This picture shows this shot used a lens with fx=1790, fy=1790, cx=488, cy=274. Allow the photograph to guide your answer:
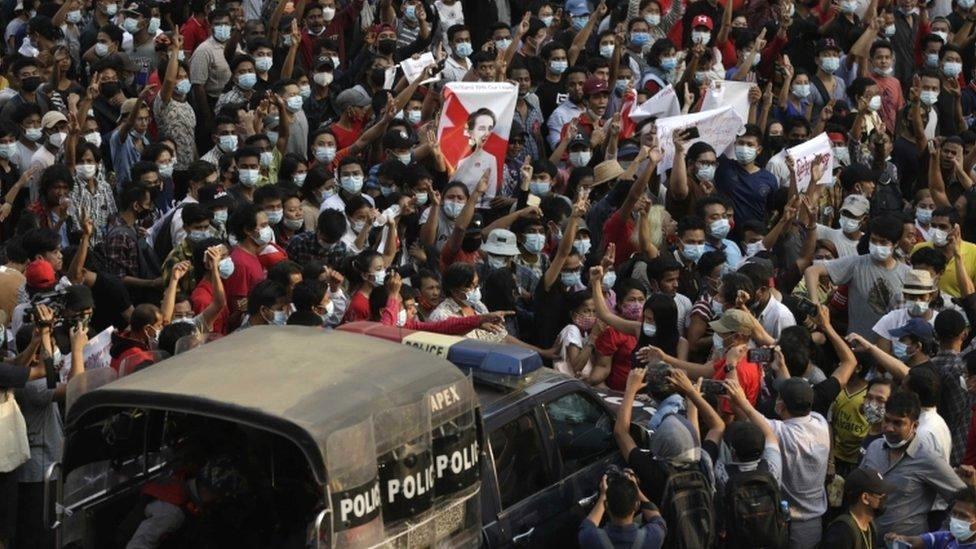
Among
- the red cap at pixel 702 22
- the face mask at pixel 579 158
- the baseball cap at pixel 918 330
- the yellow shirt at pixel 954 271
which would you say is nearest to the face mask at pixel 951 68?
the red cap at pixel 702 22

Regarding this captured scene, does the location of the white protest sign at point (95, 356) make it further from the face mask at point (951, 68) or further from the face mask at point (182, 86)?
the face mask at point (951, 68)

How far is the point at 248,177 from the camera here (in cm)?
1392

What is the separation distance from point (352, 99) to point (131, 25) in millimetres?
2751

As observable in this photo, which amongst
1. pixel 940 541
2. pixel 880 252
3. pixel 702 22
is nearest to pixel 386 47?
pixel 702 22

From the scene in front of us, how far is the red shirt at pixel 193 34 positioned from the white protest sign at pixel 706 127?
497cm

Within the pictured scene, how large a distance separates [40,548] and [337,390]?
379 centimetres

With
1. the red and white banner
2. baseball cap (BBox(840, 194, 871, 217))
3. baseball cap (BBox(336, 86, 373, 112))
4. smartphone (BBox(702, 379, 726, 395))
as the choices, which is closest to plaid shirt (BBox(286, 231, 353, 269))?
the red and white banner

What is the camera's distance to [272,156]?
48.5 feet

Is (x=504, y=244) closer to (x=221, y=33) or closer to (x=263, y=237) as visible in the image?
(x=263, y=237)

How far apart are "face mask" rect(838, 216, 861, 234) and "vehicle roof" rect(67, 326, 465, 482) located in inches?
238

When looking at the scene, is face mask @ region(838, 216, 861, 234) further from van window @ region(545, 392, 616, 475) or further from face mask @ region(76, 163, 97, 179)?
face mask @ region(76, 163, 97, 179)

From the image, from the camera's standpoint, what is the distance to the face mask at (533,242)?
44.7 feet

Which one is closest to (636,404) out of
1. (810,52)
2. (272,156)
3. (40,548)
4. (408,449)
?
(408,449)

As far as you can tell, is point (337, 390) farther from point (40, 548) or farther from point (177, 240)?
point (177, 240)
